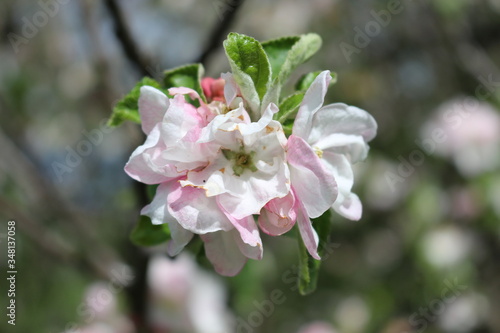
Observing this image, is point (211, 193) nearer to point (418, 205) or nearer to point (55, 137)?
point (418, 205)

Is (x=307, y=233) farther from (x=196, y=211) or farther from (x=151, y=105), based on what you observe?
(x=151, y=105)

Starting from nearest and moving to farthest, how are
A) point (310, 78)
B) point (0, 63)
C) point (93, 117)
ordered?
point (310, 78), point (0, 63), point (93, 117)

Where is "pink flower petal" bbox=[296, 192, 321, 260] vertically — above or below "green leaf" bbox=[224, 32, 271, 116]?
below

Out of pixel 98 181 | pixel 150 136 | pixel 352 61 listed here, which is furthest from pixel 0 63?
pixel 150 136

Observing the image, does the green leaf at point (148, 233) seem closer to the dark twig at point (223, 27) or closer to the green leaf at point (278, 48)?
the green leaf at point (278, 48)

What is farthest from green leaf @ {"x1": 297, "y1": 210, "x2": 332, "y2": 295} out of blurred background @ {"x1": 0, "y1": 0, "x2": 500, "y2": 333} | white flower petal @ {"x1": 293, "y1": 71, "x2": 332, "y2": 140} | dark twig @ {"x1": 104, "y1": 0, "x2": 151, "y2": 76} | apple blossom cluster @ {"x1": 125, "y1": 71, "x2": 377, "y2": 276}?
dark twig @ {"x1": 104, "y1": 0, "x2": 151, "y2": 76}

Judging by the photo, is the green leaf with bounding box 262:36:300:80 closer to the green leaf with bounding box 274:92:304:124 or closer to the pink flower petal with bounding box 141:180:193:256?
the green leaf with bounding box 274:92:304:124
